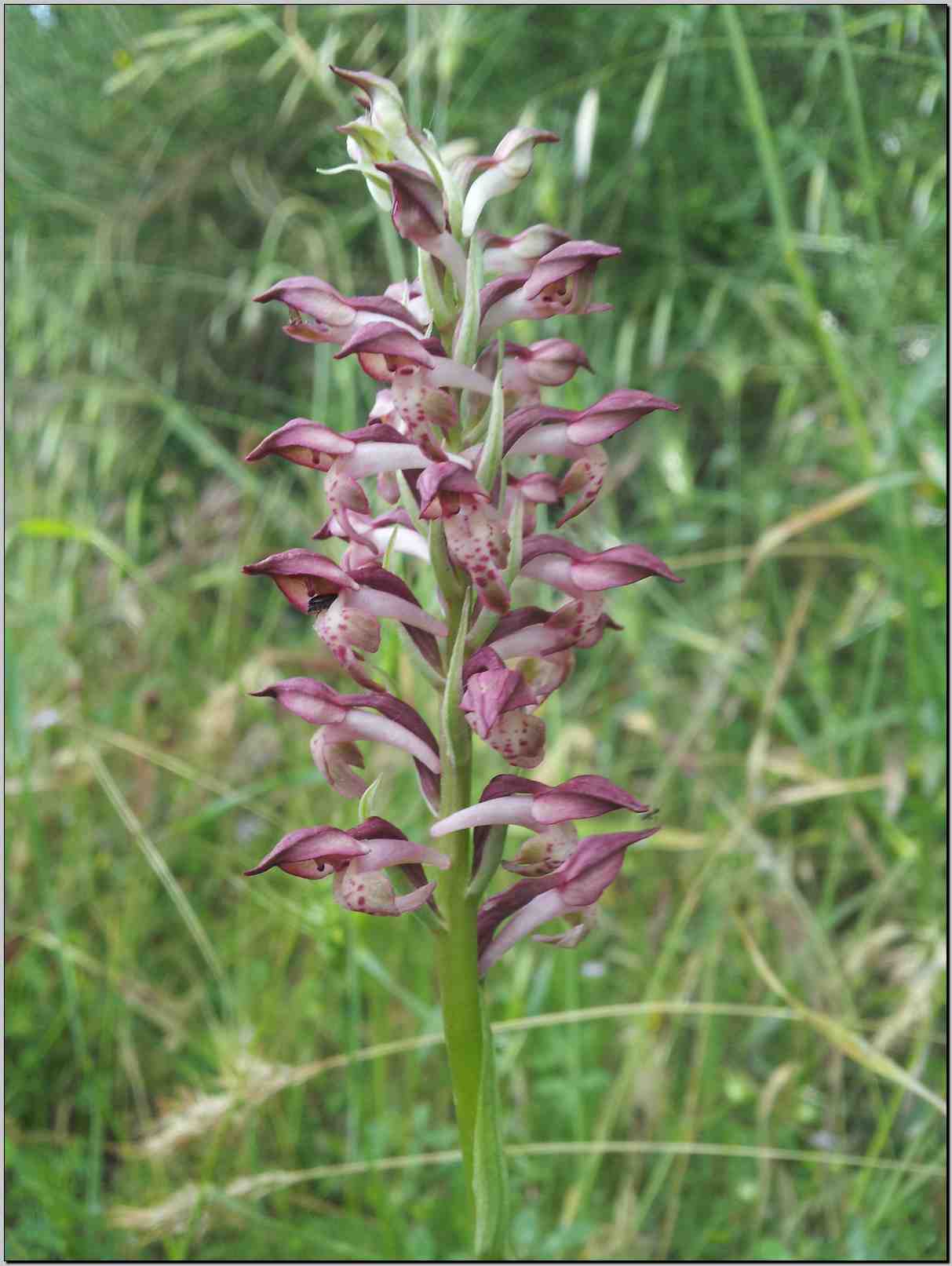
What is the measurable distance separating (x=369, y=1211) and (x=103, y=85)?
13.5 ft

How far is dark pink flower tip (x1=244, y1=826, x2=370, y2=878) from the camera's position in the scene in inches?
37.8

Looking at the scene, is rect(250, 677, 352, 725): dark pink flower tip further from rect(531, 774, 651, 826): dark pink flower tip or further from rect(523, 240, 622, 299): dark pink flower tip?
rect(523, 240, 622, 299): dark pink flower tip

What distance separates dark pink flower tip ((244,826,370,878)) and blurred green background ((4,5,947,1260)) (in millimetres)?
499

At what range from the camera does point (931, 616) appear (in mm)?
2494

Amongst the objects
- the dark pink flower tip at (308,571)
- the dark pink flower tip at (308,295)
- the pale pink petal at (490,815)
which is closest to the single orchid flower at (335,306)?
the dark pink flower tip at (308,295)

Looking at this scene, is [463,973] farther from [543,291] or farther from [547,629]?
[543,291]

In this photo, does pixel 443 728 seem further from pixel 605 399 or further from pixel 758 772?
pixel 758 772

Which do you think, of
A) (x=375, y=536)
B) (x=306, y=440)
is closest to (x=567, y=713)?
(x=375, y=536)

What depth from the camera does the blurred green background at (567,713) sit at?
1647 mm

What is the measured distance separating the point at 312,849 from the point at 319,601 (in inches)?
9.1

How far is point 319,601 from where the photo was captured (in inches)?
40.5

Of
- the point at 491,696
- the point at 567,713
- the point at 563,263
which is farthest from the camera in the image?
the point at 567,713

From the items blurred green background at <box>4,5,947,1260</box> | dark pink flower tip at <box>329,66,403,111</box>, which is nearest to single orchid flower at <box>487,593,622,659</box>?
dark pink flower tip at <box>329,66,403,111</box>

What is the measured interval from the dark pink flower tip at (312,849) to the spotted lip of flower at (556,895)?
0.48ft
